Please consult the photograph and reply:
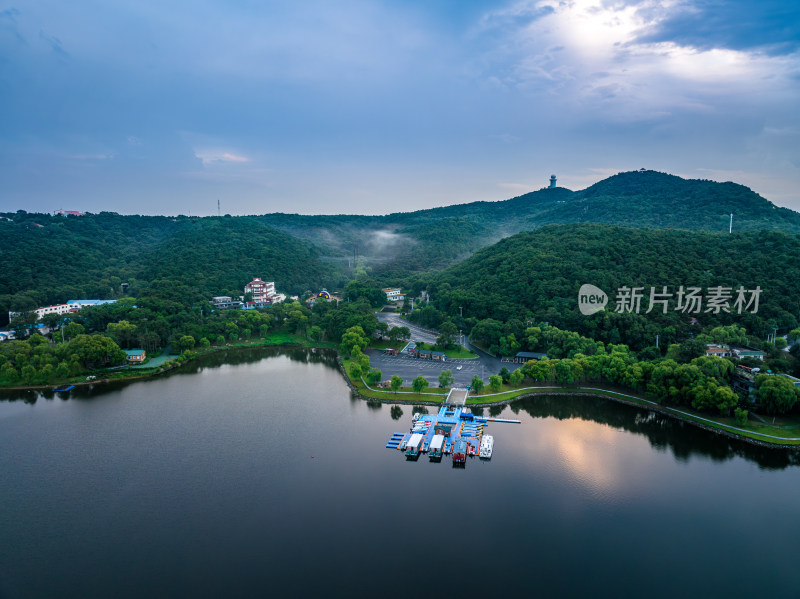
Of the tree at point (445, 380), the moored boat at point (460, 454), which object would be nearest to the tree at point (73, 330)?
Result: the tree at point (445, 380)

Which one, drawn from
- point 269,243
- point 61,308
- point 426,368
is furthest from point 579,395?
point 269,243

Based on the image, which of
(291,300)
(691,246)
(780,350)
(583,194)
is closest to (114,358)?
(291,300)

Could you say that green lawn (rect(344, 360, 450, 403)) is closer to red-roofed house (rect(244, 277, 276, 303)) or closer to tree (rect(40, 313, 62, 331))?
red-roofed house (rect(244, 277, 276, 303))

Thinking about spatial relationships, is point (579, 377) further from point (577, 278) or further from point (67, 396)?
point (67, 396)

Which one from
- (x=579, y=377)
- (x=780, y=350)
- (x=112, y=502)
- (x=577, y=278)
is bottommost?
(x=112, y=502)

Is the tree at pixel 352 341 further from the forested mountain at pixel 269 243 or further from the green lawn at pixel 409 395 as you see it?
the forested mountain at pixel 269 243

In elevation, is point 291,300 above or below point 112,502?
above

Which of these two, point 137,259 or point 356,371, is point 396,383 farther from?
point 137,259
